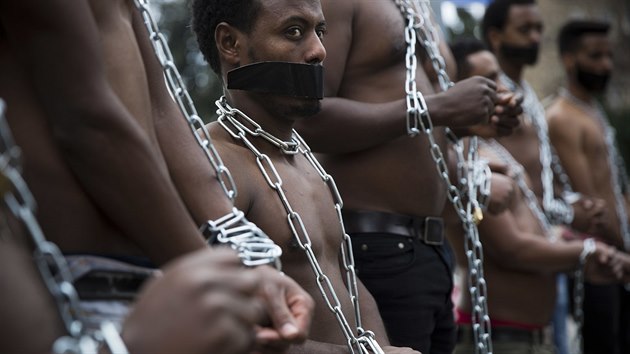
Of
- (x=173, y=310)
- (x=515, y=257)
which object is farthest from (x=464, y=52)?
(x=173, y=310)

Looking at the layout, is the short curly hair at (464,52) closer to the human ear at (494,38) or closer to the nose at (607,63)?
the human ear at (494,38)

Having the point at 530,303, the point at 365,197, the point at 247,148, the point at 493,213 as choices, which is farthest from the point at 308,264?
the point at 530,303

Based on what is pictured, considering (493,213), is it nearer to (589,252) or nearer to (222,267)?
(589,252)

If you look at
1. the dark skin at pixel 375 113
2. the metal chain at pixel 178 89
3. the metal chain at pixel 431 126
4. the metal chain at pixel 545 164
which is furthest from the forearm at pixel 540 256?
the metal chain at pixel 178 89

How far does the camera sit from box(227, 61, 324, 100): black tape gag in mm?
3852

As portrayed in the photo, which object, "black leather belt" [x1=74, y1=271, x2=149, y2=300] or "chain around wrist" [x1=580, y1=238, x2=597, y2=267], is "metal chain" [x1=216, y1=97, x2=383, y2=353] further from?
"chain around wrist" [x1=580, y1=238, x2=597, y2=267]

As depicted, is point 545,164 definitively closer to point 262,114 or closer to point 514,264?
point 514,264

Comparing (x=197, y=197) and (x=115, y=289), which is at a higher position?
(x=197, y=197)

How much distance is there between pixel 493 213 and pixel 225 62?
2.51 meters

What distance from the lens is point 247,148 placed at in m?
3.85

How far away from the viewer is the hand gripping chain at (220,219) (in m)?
2.81

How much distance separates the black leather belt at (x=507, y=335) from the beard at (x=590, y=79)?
2.74 meters

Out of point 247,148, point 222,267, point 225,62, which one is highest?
point 225,62

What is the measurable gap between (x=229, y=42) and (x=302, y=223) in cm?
73
